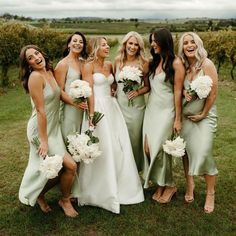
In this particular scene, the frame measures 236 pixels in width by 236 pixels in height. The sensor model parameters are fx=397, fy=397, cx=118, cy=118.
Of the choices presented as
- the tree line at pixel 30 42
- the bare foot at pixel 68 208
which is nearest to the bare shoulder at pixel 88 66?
the bare foot at pixel 68 208

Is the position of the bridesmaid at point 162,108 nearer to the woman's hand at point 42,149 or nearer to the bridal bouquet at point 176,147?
the bridal bouquet at point 176,147

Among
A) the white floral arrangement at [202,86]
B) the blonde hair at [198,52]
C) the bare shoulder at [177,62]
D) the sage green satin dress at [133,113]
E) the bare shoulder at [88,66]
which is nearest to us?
the white floral arrangement at [202,86]

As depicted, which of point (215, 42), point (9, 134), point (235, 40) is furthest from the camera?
point (215, 42)

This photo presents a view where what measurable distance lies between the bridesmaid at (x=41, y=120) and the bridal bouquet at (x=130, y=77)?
1053 mm

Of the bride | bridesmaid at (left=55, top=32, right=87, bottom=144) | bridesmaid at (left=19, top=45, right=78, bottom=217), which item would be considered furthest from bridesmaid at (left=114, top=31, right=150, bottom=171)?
bridesmaid at (left=19, top=45, right=78, bottom=217)

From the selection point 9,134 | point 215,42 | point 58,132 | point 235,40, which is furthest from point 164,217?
point 215,42

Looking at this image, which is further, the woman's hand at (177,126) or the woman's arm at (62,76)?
the woman's hand at (177,126)

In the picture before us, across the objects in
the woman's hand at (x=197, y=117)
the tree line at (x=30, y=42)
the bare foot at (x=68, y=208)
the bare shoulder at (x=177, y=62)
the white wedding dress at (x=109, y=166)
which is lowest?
the tree line at (x=30, y=42)

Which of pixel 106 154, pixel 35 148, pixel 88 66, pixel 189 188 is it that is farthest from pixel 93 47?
pixel 189 188

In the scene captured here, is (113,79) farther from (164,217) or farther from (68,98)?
(164,217)

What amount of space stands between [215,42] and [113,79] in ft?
56.2

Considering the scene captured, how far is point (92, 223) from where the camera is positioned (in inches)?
231

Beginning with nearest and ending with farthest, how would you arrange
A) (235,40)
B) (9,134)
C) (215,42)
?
1. (9,134)
2. (235,40)
3. (215,42)

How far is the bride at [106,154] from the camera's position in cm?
612
